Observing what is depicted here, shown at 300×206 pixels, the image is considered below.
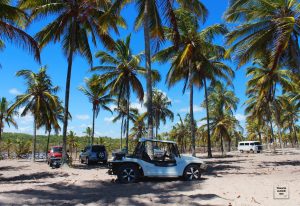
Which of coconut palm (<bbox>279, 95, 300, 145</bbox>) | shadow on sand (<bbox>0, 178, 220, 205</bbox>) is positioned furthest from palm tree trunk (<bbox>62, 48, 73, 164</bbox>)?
coconut palm (<bbox>279, 95, 300, 145</bbox>)

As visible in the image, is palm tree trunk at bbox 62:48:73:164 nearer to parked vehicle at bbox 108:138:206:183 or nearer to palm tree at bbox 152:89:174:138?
parked vehicle at bbox 108:138:206:183

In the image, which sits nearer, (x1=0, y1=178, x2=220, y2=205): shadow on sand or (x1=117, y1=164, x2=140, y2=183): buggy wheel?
(x1=0, y1=178, x2=220, y2=205): shadow on sand

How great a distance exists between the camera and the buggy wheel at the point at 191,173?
519 inches

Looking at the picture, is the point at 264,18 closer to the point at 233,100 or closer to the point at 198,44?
the point at 198,44

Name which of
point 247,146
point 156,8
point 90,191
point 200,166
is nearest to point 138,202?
point 90,191

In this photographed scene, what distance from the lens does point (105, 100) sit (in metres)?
37.1

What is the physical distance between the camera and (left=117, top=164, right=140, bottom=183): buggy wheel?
12.9 meters

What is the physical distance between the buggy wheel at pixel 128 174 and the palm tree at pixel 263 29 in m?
8.94

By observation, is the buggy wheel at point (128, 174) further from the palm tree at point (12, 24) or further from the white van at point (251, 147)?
the white van at point (251, 147)

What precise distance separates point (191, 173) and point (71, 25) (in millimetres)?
13104

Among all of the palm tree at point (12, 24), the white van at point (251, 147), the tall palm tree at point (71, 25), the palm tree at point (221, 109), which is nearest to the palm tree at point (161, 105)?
the palm tree at point (221, 109)

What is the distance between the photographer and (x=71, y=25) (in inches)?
825

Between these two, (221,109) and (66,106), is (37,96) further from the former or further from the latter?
(221,109)

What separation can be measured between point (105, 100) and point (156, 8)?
2107 cm
